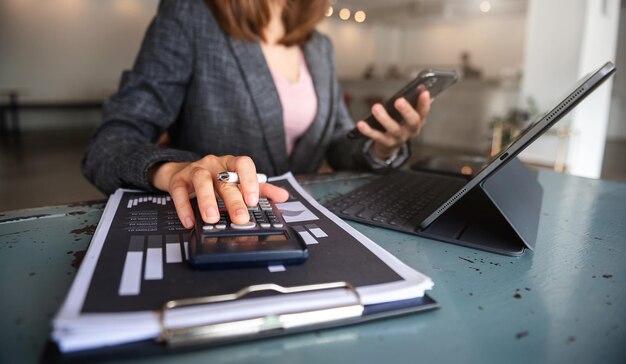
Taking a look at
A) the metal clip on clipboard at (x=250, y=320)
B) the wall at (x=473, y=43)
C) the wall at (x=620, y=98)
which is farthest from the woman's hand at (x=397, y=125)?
the wall at (x=473, y=43)

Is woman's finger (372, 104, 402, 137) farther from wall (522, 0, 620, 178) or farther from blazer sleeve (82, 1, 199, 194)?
wall (522, 0, 620, 178)

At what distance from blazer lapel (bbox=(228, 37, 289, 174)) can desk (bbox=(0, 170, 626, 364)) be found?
0.44 meters

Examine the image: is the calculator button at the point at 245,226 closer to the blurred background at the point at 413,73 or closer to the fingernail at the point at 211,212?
the fingernail at the point at 211,212

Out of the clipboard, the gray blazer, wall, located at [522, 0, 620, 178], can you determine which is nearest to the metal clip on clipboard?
the clipboard

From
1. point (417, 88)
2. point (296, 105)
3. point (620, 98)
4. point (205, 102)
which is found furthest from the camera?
point (620, 98)

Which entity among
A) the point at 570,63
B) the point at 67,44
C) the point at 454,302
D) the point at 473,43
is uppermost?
the point at 473,43

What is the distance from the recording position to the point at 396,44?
467 inches

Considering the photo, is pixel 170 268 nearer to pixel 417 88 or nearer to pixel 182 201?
pixel 182 201

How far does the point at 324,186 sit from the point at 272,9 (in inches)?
21.4

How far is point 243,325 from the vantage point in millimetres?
279

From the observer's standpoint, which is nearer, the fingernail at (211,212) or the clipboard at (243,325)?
the clipboard at (243,325)

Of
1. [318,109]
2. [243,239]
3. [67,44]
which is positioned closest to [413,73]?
[67,44]

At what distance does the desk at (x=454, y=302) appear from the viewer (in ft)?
0.91

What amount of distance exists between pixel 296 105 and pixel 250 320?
0.81 m
